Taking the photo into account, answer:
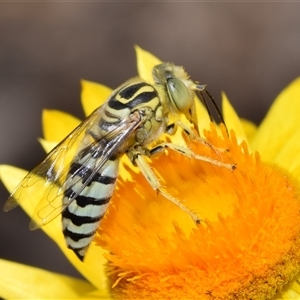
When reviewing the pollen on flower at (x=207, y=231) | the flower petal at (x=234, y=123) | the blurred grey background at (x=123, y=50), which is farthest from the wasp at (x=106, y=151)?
the blurred grey background at (x=123, y=50)

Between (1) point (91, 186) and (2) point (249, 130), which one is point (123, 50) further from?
(1) point (91, 186)

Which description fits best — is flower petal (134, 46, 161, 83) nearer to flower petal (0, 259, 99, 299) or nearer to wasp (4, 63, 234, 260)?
wasp (4, 63, 234, 260)

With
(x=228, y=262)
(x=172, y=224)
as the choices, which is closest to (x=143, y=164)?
(x=172, y=224)

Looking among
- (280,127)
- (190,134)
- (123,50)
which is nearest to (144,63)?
(280,127)

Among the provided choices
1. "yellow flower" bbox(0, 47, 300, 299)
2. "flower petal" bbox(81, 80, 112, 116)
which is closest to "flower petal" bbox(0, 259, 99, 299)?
"yellow flower" bbox(0, 47, 300, 299)

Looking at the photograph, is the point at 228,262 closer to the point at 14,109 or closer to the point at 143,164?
the point at 143,164

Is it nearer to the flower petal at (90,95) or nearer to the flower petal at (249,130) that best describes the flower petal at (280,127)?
the flower petal at (249,130)
